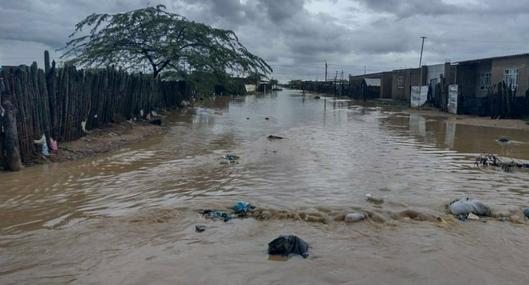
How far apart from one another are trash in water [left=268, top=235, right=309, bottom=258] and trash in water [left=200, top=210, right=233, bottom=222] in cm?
135

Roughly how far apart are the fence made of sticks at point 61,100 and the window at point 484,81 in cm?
2501

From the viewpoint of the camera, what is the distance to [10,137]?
8953 mm

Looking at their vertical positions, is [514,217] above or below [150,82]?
below

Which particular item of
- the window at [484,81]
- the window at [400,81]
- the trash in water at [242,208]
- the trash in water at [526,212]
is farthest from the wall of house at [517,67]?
the trash in water at [242,208]

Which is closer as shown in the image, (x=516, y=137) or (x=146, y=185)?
(x=146, y=185)

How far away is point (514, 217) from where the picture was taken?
22.0 feet

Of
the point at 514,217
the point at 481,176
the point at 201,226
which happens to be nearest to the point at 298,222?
the point at 201,226

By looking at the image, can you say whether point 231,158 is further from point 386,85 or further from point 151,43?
point 386,85

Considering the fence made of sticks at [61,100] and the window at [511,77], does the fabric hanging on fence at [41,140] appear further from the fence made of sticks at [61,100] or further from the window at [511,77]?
the window at [511,77]

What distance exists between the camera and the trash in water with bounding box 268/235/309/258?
508 cm

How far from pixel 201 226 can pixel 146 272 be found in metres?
1.46

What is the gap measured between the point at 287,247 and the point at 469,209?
3.24 m

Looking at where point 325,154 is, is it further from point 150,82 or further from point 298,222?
→ point 150,82

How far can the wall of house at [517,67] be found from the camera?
27797 mm
